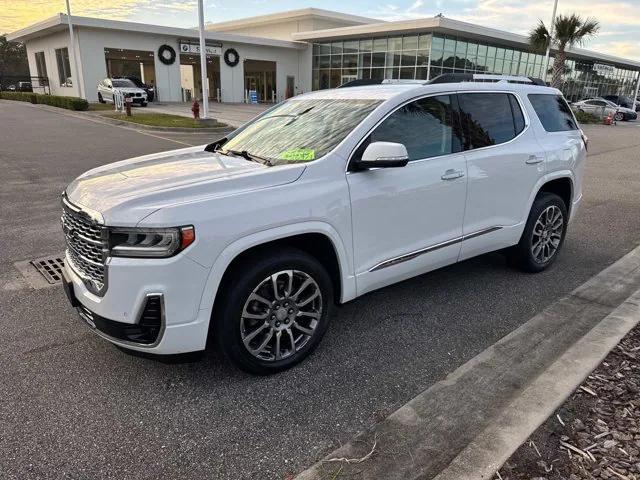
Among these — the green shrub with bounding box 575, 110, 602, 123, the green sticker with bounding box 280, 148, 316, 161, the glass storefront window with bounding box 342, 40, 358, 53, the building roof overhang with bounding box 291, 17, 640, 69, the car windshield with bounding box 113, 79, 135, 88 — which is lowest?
the green shrub with bounding box 575, 110, 602, 123

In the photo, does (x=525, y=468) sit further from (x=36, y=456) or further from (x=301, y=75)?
(x=301, y=75)

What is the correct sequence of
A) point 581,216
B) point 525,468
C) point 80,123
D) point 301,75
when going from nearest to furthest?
point 525,468, point 581,216, point 80,123, point 301,75

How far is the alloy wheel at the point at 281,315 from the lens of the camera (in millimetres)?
3064

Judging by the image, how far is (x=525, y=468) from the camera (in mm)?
2391

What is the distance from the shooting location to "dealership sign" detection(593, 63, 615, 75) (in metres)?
56.5

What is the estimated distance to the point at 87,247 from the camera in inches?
116

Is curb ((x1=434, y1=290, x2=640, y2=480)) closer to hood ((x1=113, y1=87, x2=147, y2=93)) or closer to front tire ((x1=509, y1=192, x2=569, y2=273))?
front tire ((x1=509, y1=192, x2=569, y2=273))

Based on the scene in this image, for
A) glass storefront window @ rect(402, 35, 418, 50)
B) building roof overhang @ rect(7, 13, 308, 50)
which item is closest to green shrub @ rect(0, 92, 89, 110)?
building roof overhang @ rect(7, 13, 308, 50)

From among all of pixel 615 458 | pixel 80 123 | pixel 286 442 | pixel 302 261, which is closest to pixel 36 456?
pixel 286 442

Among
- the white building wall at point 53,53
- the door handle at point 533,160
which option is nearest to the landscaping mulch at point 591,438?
the door handle at point 533,160

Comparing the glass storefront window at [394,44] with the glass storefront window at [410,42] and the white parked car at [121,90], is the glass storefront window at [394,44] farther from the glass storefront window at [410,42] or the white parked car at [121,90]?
the white parked car at [121,90]

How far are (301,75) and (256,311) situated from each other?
44.2 metres

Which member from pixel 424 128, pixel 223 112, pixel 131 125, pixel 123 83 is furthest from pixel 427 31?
pixel 424 128

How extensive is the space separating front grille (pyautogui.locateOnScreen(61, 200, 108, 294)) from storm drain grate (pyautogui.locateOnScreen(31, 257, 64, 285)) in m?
1.78
